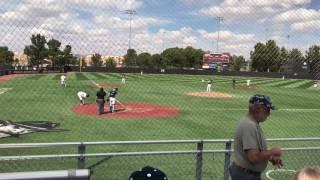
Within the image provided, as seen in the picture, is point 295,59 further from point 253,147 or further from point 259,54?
point 253,147

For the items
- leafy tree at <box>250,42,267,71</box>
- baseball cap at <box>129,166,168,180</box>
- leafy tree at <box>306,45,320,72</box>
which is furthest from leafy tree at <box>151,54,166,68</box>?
baseball cap at <box>129,166,168,180</box>

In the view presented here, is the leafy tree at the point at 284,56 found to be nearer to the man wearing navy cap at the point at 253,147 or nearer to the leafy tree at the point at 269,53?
the leafy tree at the point at 269,53

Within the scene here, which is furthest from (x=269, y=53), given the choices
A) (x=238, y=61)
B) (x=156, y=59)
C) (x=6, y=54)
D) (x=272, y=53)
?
(x=238, y=61)

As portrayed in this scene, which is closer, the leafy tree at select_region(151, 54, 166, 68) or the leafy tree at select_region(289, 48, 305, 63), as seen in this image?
the leafy tree at select_region(289, 48, 305, 63)

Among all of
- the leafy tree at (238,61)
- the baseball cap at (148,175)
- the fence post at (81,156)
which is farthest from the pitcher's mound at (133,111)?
the baseball cap at (148,175)

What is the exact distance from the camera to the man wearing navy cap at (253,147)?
17.1 feet

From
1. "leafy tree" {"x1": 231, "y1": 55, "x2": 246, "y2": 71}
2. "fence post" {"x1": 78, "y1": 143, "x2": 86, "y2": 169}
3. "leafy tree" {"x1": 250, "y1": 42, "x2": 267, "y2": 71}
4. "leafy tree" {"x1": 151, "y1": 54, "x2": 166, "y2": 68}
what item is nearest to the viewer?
"fence post" {"x1": 78, "y1": 143, "x2": 86, "y2": 169}

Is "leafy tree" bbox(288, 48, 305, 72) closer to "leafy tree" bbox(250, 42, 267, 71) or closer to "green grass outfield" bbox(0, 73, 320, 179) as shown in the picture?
"leafy tree" bbox(250, 42, 267, 71)

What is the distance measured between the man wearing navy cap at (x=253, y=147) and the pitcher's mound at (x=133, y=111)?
15.7 meters

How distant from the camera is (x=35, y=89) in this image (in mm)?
37188

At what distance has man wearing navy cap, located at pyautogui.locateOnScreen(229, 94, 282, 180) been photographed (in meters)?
5.21

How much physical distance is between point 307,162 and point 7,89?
26.7 m

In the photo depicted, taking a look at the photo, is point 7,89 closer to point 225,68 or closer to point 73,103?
point 73,103

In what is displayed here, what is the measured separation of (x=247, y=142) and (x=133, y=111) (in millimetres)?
18218
